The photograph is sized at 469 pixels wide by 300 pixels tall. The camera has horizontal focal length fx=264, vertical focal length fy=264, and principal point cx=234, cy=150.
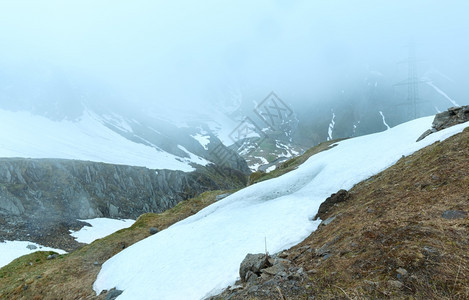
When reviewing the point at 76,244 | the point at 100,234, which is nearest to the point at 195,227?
the point at 76,244

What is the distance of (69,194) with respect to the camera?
7762cm

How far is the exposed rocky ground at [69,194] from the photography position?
60938 mm

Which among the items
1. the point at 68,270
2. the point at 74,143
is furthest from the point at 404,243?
the point at 74,143

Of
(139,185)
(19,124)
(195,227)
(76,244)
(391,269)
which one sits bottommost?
(391,269)

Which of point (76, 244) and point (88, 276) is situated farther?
point (76, 244)

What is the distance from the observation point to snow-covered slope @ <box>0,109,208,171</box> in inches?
4350

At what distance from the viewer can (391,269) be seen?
6.70 meters

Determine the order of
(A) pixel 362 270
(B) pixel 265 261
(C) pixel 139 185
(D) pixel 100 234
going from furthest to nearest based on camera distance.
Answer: (C) pixel 139 185 < (D) pixel 100 234 < (B) pixel 265 261 < (A) pixel 362 270

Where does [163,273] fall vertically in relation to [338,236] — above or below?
above

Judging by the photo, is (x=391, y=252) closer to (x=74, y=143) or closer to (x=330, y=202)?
(x=330, y=202)

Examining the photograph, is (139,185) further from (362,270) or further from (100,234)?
(362,270)

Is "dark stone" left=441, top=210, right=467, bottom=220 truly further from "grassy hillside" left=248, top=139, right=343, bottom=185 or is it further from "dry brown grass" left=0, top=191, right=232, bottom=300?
"grassy hillside" left=248, top=139, right=343, bottom=185

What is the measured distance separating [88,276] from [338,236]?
17.8m

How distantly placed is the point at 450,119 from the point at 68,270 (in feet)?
113
